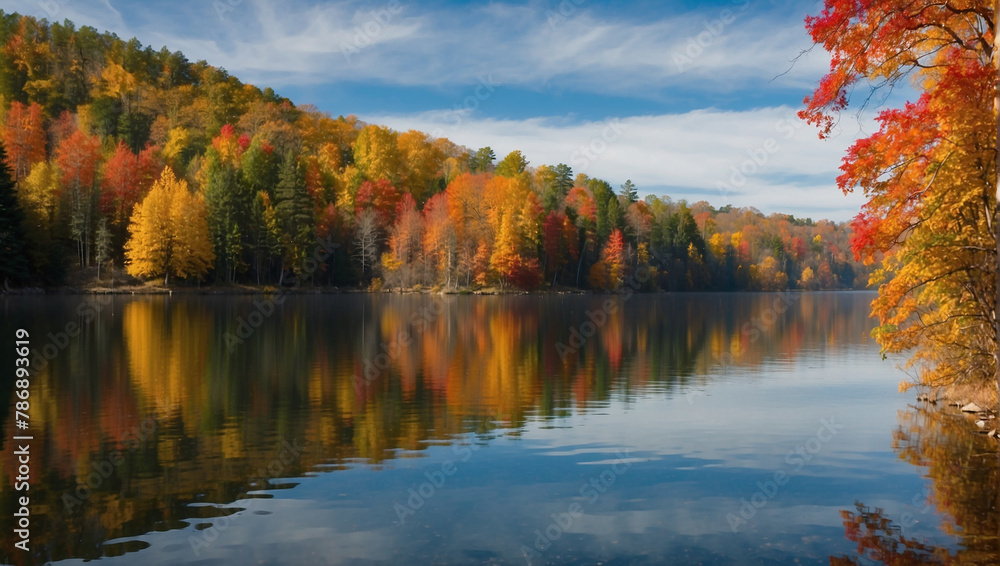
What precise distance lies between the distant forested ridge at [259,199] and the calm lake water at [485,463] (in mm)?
50725

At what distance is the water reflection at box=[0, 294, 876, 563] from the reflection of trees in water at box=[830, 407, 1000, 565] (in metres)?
0.14

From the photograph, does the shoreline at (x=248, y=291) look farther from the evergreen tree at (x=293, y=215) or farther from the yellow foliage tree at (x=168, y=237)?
the evergreen tree at (x=293, y=215)

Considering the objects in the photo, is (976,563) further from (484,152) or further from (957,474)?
(484,152)

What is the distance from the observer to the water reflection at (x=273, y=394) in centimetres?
1021

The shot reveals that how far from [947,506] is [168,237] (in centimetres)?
7281

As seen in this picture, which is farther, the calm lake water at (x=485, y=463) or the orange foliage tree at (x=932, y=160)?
the orange foliage tree at (x=932, y=160)

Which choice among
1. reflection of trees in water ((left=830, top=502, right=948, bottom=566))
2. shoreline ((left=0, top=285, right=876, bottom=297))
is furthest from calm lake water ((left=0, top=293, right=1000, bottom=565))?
shoreline ((left=0, top=285, right=876, bottom=297))

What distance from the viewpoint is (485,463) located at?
→ 12.0 m

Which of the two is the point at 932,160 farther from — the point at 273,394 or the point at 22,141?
the point at 22,141

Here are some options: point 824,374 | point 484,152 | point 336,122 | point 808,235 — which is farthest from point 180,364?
point 808,235

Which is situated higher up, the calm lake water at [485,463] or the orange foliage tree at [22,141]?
the orange foliage tree at [22,141]

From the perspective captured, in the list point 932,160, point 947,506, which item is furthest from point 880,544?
point 932,160

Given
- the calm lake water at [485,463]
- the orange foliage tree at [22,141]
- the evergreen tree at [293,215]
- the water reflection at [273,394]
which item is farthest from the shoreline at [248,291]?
the calm lake water at [485,463]

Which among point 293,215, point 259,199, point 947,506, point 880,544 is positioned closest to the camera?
point 880,544
